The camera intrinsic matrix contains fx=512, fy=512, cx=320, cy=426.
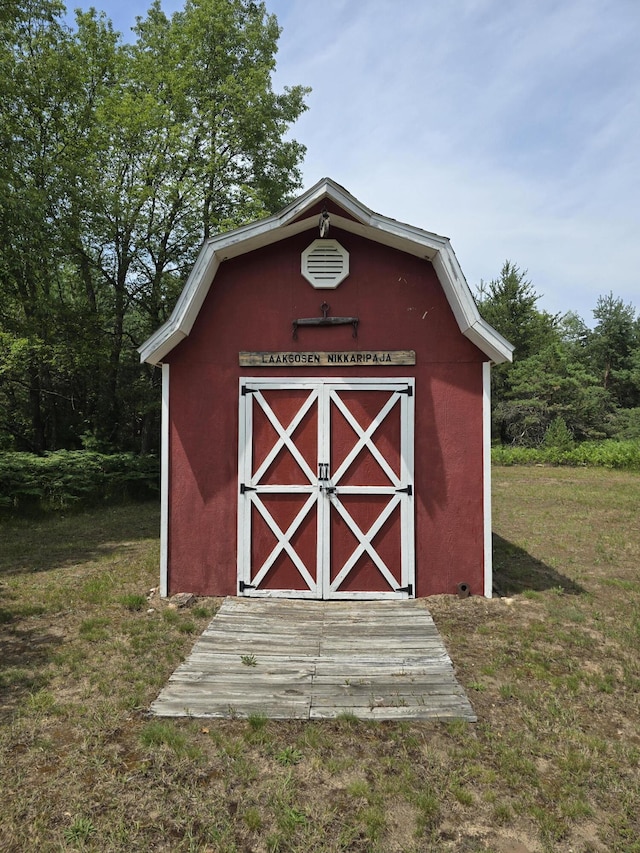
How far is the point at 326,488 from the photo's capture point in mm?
6250

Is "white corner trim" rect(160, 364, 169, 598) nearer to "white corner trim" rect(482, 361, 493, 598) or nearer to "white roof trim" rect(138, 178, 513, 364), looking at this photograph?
"white roof trim" rect(138, 178, 513, 364)

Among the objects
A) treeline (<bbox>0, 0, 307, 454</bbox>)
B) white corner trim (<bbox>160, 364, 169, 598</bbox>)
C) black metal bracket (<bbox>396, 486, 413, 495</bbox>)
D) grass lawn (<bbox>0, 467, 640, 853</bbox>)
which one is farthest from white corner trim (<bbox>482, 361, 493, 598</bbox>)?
treeline (<bbox>0, 0, 307, 454</bbox>)

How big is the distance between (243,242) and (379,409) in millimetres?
2591

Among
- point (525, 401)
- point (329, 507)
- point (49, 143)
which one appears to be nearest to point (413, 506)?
point (329, 507)

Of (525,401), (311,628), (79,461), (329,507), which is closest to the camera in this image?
(311,628)

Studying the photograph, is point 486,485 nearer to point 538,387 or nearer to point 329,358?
point 329,358

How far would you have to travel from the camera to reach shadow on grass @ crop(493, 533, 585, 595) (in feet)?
22.2

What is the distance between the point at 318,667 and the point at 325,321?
12.7 feet

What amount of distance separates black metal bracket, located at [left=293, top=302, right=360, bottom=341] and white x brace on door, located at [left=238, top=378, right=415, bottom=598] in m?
0.67

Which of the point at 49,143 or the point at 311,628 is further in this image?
the point at 49,143

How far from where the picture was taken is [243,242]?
6.12 metres

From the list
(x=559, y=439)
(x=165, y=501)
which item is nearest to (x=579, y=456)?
(x=559, y=439)

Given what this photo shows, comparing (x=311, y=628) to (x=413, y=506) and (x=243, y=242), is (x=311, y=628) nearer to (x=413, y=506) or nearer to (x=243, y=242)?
(x=413, y=506)

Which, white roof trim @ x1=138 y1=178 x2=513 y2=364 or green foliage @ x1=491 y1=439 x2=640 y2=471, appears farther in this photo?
green foliage @ x1=491 y1=439 x2=640 y2=471
